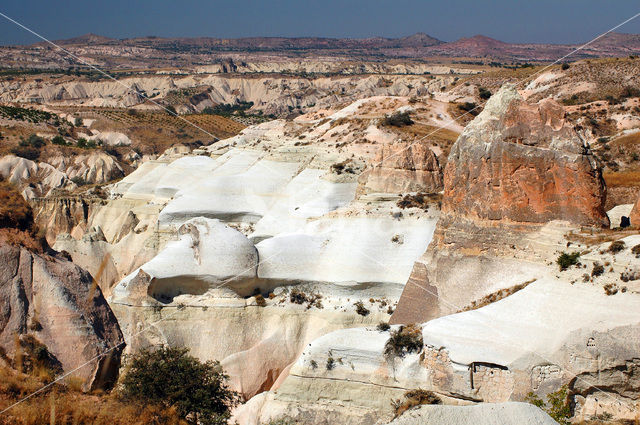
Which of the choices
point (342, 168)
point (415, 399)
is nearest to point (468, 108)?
point (342, 168)

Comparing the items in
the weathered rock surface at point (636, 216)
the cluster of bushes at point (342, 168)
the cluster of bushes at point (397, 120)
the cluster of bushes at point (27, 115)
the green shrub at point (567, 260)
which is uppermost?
the cluster of bushes at point (27, 115)

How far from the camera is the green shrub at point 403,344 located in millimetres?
16359

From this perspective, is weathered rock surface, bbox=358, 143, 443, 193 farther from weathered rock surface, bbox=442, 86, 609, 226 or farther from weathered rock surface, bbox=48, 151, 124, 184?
weathered rock surface, bbox=48, 151, 124, 184

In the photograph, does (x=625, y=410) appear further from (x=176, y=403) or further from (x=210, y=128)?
(x=210, y=128)

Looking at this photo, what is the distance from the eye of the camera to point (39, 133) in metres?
88.6

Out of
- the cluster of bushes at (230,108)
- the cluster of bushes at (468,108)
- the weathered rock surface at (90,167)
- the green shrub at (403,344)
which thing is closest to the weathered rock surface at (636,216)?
the green shrub at (403,344)

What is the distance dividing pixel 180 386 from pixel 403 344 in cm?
536

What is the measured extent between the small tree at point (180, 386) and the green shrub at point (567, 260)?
9.05 m

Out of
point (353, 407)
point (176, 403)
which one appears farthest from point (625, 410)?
point (176, 403)

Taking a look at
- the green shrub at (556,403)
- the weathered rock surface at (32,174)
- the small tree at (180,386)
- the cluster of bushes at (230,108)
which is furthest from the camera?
the cluster of bushes at (230,108)

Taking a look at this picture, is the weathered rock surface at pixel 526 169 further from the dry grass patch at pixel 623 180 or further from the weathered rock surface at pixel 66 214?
the weathered rock surface at pixel 66 214

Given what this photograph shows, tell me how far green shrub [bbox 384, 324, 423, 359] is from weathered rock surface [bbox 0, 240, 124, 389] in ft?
21.9

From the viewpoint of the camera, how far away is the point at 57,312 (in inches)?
623

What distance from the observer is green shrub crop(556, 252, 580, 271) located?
690 inches
